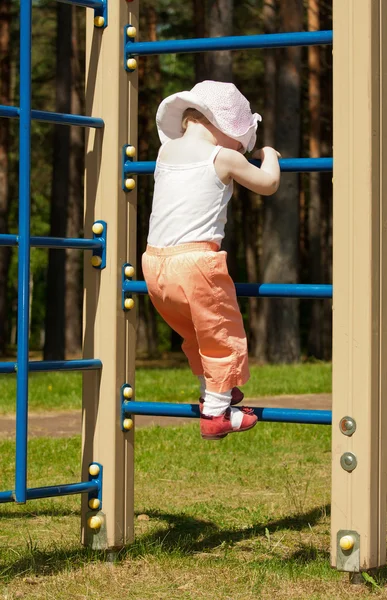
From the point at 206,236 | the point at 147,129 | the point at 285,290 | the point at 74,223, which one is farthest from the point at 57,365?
the point at 147,129

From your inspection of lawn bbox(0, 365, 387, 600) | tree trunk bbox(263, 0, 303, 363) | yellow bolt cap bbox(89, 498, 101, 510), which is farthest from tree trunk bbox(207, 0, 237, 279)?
yellow bolt cap bbox(89, 498, 101, 510)

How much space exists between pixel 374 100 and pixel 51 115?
3.94 ft

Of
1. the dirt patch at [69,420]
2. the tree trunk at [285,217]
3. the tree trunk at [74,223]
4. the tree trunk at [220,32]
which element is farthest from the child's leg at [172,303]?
the tree trunk at [74,223]

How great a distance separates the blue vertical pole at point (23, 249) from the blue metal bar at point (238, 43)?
0.55 m

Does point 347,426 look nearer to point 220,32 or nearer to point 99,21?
point 99,21

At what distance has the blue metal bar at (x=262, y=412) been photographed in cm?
389

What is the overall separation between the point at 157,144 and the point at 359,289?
2298cm

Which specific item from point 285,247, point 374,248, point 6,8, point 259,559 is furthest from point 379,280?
point 6,8

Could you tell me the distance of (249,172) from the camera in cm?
402

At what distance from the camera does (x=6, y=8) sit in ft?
68.4

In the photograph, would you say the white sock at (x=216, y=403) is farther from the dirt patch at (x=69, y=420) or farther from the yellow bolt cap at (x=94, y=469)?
the dirt patch at (x=69, y=420)

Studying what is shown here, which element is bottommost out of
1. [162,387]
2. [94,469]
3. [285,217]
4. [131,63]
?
[162,387]

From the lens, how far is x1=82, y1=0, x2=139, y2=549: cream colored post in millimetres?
4383

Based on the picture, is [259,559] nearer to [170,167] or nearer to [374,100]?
[170,167]
